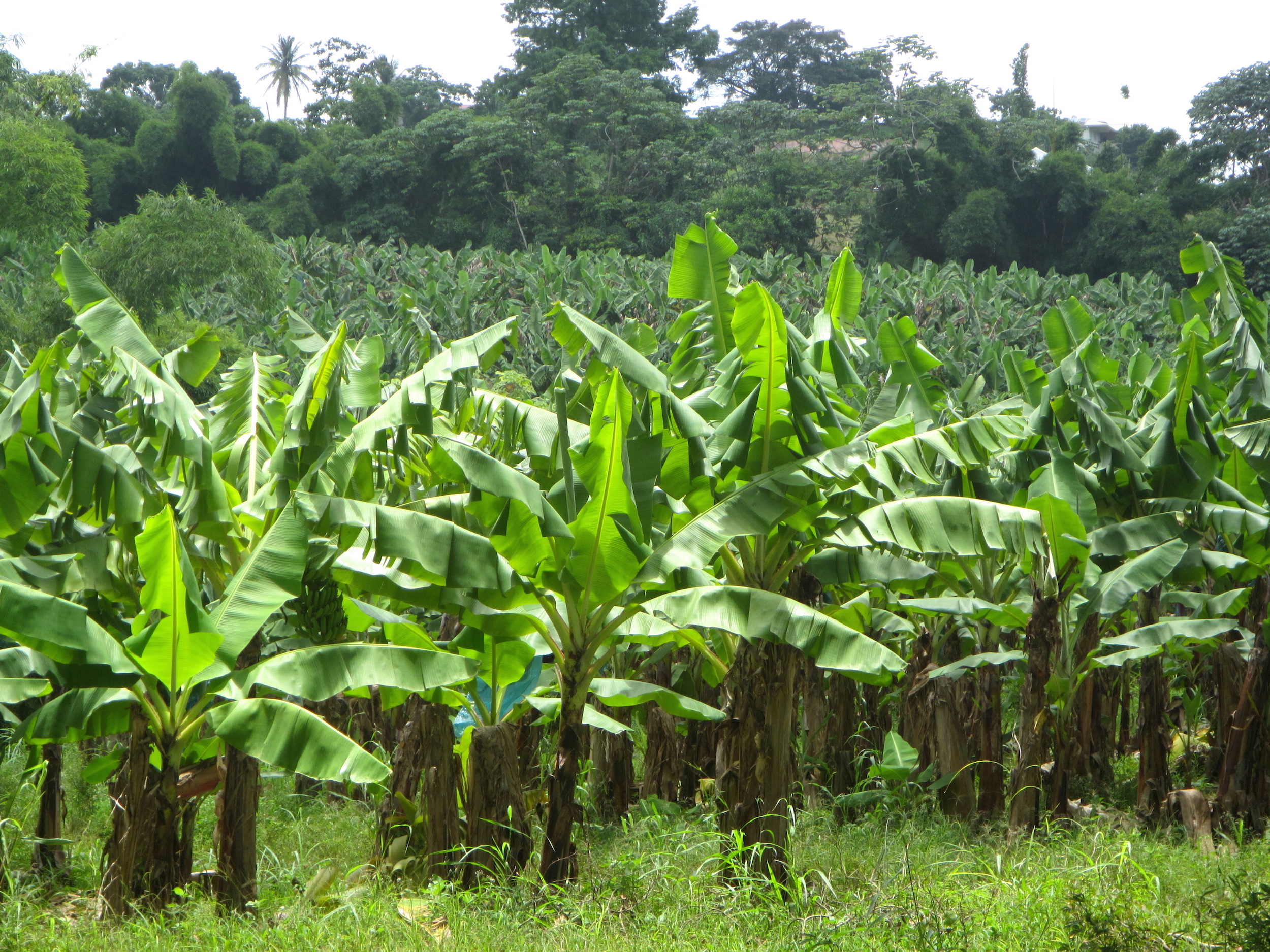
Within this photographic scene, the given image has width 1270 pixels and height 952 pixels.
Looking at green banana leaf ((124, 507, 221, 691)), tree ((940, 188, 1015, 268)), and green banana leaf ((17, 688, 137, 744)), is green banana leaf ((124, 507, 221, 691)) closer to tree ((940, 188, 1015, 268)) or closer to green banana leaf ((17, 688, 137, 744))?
green banana leaf ((17, 688, 137, 744))

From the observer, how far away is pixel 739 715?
5.39 meters

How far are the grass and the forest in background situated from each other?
34.3 meters

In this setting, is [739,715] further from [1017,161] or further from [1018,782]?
[1017,161]

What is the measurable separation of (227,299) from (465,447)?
20.5 meters

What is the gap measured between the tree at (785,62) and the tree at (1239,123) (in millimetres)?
28749

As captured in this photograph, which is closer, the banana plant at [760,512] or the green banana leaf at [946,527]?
the banana plant at [760,512]

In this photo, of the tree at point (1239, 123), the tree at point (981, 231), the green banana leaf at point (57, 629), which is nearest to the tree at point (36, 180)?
the green banana leaf at point (57, 629)

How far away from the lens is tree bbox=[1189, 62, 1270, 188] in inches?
1566

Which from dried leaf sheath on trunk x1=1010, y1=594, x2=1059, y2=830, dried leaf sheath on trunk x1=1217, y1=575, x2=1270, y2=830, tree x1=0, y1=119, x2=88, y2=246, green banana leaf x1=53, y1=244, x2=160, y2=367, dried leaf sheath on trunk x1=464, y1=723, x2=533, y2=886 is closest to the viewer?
dried leaf sheath on trunk x1=464, y1=723, x2=533, y2=886

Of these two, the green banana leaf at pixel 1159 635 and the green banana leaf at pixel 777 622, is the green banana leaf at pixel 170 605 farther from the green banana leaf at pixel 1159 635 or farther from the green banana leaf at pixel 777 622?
the green banana leaf at pixel 1159 635

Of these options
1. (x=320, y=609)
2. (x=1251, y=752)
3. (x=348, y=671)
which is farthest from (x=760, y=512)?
(x=1251, y=752)

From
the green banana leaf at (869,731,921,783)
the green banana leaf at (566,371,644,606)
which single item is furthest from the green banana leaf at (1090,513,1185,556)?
the green banana leaf at (566,371,644,606)

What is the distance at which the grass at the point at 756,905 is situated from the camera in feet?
13.6

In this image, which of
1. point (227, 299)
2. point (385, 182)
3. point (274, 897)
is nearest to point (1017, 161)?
point (385, 182)
